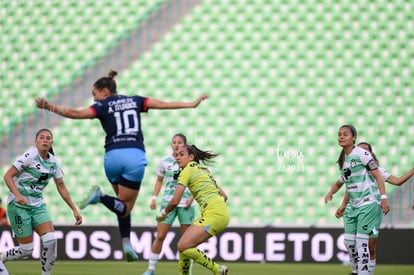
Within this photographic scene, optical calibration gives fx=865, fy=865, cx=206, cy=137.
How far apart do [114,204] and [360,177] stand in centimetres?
311

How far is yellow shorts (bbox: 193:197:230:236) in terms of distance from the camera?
9.30 metres

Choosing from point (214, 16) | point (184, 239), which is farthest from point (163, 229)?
point (214, 16)

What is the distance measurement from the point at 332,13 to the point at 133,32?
469 centimetres

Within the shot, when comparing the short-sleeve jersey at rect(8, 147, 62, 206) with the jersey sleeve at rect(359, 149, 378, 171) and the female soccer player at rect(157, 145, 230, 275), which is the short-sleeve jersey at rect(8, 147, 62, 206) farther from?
the jersey sleeve at rect(359, 149, 378, 171)

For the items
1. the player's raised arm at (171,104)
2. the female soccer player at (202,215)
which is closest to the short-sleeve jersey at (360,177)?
the female soccer player at (202,215)

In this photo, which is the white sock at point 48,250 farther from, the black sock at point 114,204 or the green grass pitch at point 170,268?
the green grass pitch at point 170,268

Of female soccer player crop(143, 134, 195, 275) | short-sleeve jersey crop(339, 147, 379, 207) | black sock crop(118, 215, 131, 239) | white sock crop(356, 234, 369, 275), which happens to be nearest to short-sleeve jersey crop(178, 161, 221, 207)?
black sock crop(118, 215, 131, 239)

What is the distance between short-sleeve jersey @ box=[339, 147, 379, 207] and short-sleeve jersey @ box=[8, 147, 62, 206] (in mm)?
3376

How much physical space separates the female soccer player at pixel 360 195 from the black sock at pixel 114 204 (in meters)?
2.80

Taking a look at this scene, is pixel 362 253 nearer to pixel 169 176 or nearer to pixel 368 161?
pixel 368 161

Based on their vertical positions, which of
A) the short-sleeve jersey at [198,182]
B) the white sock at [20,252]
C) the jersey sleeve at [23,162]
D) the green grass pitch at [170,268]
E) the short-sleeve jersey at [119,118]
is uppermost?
the short-sleeve jersey at [119,118]

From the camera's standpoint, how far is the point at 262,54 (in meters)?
19.7

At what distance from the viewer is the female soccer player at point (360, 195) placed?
32.1 feet

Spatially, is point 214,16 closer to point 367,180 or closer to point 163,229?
point 163,229
